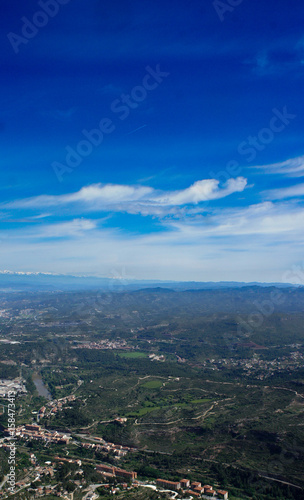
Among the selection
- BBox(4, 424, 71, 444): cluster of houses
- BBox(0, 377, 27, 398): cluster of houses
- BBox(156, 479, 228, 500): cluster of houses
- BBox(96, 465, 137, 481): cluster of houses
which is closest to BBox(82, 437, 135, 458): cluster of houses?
BBox(4, 424, 71, 444): cluster of houses

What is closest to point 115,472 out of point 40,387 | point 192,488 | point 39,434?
point 192,488

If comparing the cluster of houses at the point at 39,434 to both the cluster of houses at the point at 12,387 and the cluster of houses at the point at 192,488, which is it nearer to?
the cluster of houses at the point at 192,488

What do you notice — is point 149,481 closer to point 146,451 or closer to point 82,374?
point 146,451

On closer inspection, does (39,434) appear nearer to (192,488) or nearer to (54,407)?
(54,407)

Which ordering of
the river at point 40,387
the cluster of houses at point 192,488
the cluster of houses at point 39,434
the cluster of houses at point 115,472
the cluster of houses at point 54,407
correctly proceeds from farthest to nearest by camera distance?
the river at point 40,387, the cluster of houses at point 54,407, the cluster of houses at point 39,434, the cluster of houses at point 115,472, the cluster of houses at point 192,488

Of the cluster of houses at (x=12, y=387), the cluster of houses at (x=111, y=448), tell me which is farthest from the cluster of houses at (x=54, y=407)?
the cluster of houses at (x=111, y=448)
